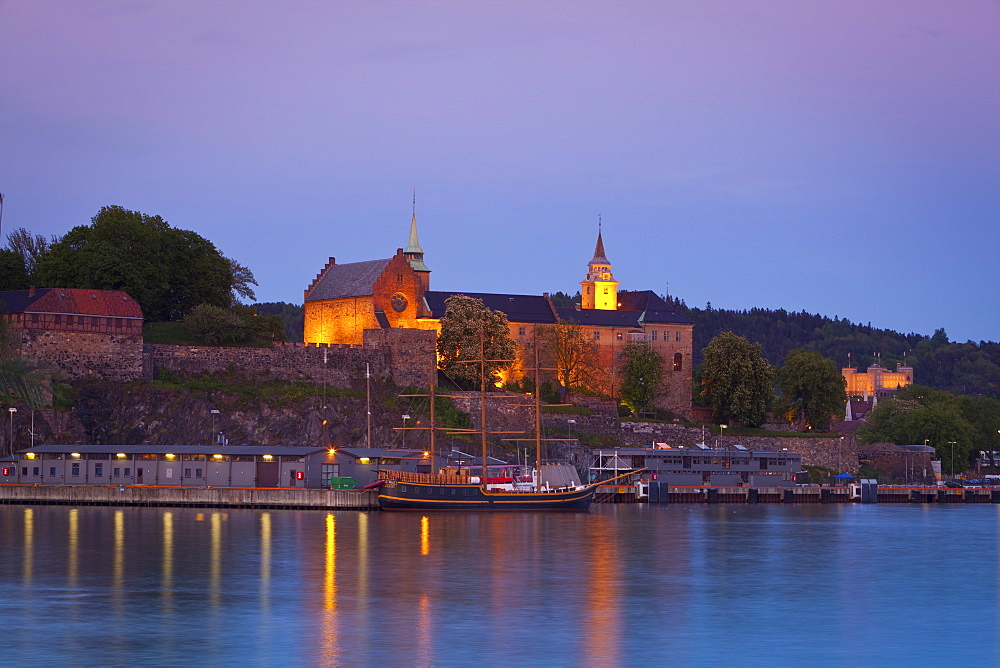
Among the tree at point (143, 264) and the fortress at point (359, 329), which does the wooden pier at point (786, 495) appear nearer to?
the fortress at point (359, 329)

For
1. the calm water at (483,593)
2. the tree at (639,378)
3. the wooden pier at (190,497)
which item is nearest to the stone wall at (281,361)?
the wooden pier at (190,497)

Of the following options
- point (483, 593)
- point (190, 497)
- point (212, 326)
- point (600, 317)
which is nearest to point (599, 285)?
point (600, 317)

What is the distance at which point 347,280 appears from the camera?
120 metres

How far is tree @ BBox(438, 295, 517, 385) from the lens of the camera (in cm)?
10925

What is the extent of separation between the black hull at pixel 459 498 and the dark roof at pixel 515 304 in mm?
39283

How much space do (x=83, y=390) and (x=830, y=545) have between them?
52.0 meters

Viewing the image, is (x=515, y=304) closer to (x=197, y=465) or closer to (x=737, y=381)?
(x=737, y=381)

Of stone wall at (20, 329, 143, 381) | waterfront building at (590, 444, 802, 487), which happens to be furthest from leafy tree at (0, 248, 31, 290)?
waterfront building at (590, 444, 802, 487)

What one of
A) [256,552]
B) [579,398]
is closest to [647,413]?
[579,398]

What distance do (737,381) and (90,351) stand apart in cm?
5325

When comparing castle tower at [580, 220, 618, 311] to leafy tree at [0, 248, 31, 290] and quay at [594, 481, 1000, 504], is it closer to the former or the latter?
quay at [594, 481, 1000, 504]

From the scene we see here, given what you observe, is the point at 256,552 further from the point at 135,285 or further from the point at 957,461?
the point at 957,461

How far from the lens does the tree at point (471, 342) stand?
10925 cm

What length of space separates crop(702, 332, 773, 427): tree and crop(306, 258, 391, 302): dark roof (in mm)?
29065
